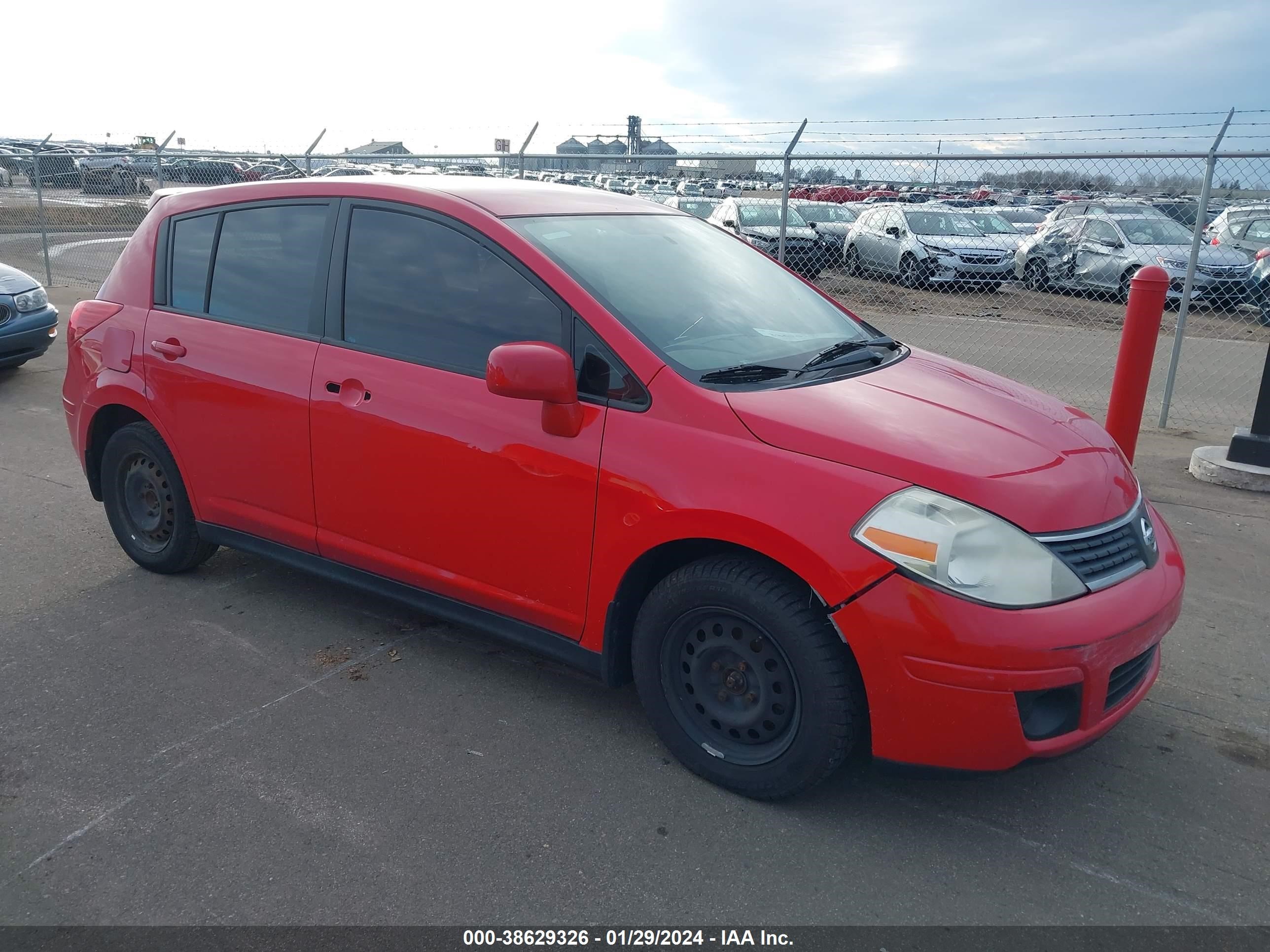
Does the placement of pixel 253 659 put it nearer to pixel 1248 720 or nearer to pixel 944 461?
pixel 944 461

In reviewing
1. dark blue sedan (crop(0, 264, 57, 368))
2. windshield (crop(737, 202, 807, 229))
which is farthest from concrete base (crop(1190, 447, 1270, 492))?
dark blue sedan (crop(0, 264, 57, 368))

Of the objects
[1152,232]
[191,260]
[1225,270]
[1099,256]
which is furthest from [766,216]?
[191,260]

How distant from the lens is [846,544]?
265 centimetres

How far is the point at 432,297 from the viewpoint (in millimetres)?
3574

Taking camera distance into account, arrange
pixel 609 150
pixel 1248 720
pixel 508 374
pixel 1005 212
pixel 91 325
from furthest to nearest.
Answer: pixel 609 150 < pixel 1005 212 < pixel 91 325 < pixel 1248 720 < pixel 508 374

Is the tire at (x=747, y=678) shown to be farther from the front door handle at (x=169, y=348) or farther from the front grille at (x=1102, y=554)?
the front door handle at (x=169, y=348)

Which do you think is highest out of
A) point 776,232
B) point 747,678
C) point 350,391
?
point 776,232

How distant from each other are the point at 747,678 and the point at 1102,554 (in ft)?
3.50

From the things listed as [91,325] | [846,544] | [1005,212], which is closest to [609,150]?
[1005,212]

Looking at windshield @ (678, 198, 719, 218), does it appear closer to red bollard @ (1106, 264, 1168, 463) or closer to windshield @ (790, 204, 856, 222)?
windshield @ (790, 204, 856, 222)

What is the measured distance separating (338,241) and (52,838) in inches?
87.9

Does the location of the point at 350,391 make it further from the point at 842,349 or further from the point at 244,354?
the point at 842,349

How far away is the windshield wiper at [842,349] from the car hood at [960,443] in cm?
14

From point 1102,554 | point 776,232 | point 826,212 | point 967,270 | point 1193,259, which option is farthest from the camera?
point 776,232
